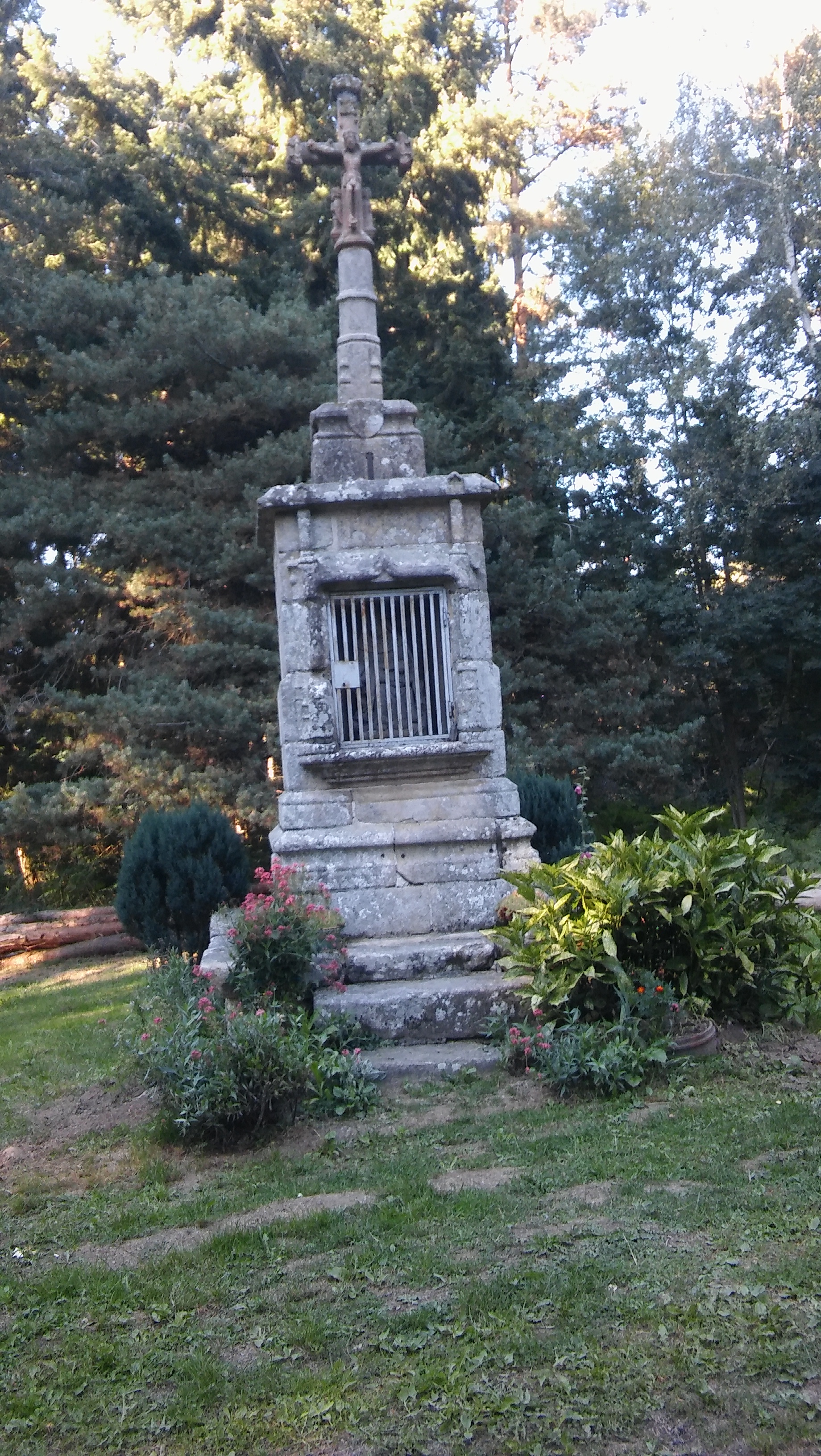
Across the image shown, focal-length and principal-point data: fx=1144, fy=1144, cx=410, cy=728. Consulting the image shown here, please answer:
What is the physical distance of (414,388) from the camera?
1722 centimetres

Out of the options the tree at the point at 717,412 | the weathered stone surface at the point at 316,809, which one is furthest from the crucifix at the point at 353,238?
the tree at the point at 717,412

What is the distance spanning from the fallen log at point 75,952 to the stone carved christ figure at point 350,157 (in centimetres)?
733

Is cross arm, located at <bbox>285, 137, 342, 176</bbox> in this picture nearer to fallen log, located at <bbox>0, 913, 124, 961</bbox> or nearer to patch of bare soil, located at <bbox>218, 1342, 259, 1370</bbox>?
patch of bare soil, located at <bbox>218, 1342, 259, 1370</bbox>

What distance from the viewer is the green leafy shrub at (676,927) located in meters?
5.22

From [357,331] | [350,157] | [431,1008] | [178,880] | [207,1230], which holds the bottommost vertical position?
[207,1230]

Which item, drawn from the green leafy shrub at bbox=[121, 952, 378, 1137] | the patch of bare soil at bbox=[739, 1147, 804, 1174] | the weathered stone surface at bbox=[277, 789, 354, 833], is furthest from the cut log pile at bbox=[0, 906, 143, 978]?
the patch of bare soil at bbox=[739, 1147, 804, 1174]

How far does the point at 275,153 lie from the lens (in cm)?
1752

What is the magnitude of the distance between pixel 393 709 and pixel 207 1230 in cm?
341

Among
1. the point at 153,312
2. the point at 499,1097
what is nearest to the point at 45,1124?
the point at 499,1097

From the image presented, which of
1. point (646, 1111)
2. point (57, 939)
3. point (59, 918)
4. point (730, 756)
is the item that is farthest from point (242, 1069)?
point (730, 756)

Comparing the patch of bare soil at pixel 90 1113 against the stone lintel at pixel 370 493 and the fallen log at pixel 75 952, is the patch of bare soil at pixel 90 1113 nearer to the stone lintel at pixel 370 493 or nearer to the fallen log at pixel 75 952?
the stone lintel at pixel 370 493

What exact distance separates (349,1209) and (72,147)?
1613 centimetres

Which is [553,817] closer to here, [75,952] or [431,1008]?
[431,1008]

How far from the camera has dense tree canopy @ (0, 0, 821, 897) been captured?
14.0 m
